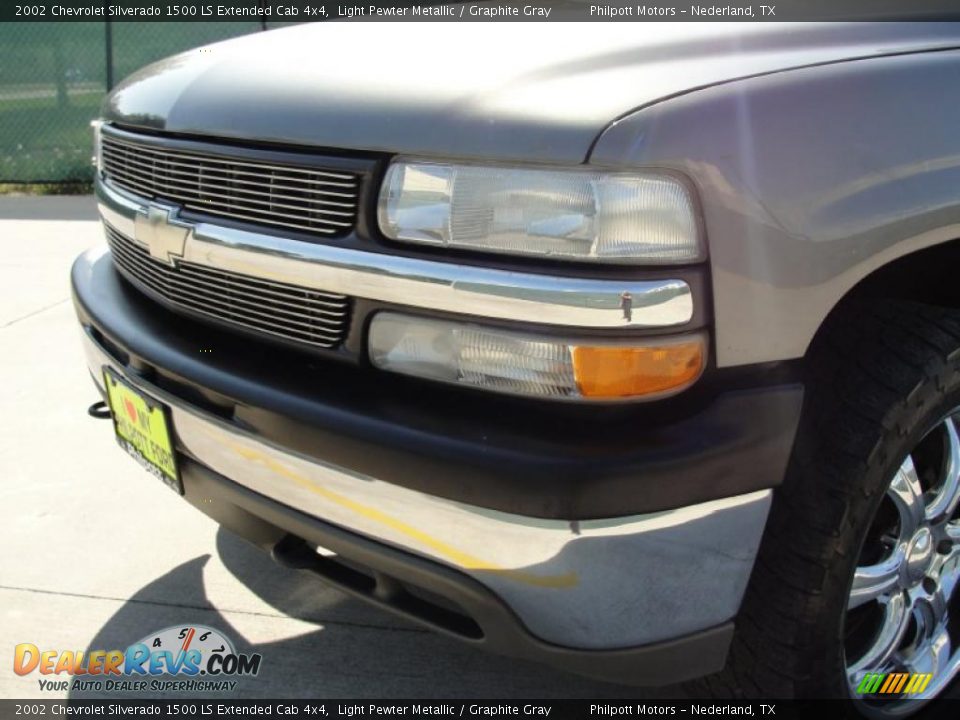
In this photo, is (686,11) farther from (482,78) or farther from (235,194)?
(235,194)

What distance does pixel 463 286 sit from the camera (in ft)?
4.96

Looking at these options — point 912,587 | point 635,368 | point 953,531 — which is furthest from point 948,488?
point 635,368

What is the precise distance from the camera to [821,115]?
156 cm

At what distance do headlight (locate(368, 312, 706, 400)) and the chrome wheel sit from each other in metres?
0.65

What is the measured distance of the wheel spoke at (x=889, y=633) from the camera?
2.02 m

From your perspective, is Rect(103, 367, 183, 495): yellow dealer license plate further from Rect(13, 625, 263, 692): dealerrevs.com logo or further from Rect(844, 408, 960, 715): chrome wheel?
Rect(844, 408, 960, 715): chrome wheel

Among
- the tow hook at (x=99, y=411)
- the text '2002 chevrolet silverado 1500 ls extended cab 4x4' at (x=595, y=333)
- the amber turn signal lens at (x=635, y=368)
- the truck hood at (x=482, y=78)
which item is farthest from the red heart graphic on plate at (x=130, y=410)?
the amber turn signal lens at (x=635, y=368)

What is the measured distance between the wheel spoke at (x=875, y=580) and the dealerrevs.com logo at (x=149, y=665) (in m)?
1.41

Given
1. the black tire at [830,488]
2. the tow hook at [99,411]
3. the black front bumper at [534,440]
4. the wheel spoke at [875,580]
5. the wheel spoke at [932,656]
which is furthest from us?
the tow hook at [99,411]

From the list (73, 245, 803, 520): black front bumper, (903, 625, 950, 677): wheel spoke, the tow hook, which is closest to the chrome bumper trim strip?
(73, 245, 803, 520): black front bumper

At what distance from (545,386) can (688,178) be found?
393mm

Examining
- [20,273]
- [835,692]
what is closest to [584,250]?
[835,692]

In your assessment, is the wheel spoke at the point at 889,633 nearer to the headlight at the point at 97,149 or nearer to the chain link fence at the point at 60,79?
the headlight at the point at 97,149

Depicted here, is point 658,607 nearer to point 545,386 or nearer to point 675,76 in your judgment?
point 545,386
